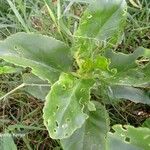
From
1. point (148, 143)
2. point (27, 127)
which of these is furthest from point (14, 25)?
point (148, 143)

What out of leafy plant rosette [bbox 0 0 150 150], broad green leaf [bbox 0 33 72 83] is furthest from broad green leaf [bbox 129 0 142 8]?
broad green leaf [bbox 0 33 72 83]

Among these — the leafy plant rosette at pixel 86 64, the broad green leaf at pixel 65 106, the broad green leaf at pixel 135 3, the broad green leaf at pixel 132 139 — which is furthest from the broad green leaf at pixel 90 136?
the broad green leaf at pixel 135 3

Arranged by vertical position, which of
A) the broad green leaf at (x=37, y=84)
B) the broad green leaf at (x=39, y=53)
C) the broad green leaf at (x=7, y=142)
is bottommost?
the broad green leaf at (x=7, y=142)

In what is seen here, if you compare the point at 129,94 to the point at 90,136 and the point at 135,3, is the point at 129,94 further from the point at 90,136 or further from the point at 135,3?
the point at 135,3

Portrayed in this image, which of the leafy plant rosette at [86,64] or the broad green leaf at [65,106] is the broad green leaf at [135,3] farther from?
the broad green leaf at [65,106]

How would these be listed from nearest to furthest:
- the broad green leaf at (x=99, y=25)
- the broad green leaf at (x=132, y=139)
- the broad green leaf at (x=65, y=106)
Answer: the broad green leaf at (x=132, y=139), the broad green leaf at (x=65, y=106), the broad green leaf at (x=99, y=25)

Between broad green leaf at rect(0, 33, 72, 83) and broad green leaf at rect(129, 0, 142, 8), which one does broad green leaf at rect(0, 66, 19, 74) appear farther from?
broad green leaf at rect(129, 0, 142, 8)
